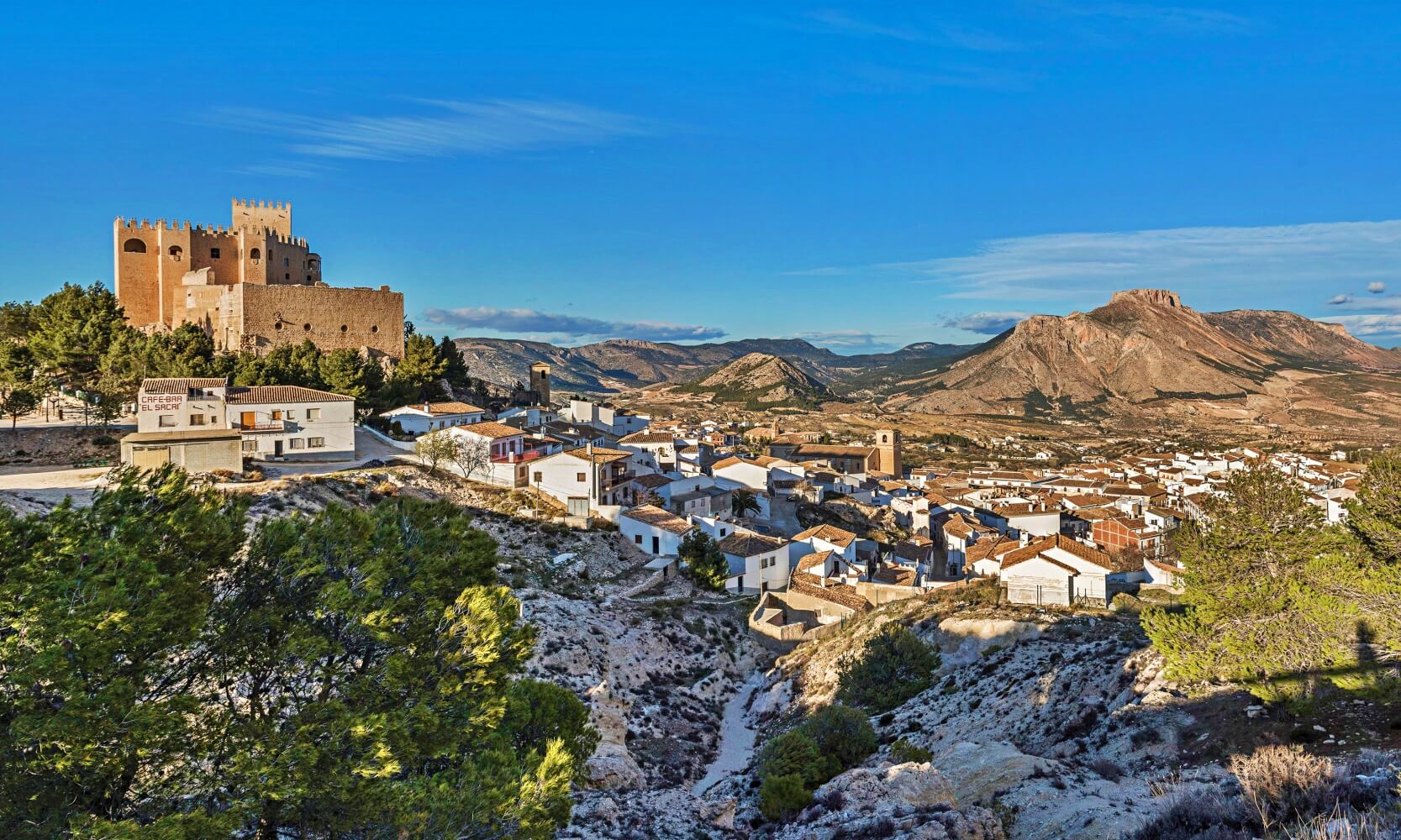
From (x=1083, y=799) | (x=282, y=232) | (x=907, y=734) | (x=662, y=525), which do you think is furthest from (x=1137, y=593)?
(x=282, y=232)

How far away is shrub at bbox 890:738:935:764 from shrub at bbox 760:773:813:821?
7.44 feet

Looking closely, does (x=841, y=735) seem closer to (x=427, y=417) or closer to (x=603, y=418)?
(x=427, y=417)

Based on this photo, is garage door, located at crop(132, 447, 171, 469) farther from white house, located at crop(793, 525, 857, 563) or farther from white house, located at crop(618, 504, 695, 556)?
white house, located at crop(793, 525, 857, 563)

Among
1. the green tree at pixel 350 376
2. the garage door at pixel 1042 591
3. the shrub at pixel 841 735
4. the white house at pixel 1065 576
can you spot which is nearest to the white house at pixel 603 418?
the green tree at pixel 350 376

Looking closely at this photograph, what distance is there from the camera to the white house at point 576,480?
40969 mm

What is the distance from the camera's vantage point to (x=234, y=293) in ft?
163

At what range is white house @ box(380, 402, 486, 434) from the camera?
46.5 m

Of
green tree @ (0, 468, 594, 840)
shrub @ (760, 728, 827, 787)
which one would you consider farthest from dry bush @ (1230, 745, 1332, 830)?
shrub @ (760, 728, 827, 787)

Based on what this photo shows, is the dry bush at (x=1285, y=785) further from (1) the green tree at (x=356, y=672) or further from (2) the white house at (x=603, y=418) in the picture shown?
(2) the white house at (x=603, y=418)

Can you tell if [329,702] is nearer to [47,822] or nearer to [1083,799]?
[47,822]

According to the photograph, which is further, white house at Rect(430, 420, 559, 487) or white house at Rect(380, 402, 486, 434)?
white house at Rect(380, 402, 486, 434)

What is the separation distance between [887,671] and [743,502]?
27993 mm

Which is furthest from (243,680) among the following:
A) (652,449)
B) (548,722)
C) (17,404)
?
(652,449)

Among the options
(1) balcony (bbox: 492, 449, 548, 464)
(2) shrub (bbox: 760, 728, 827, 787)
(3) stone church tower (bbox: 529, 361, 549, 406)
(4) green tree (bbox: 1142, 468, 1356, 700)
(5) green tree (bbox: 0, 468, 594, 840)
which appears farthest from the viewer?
(3) stone church tower (bbox: 529, 361, 549, 406)
